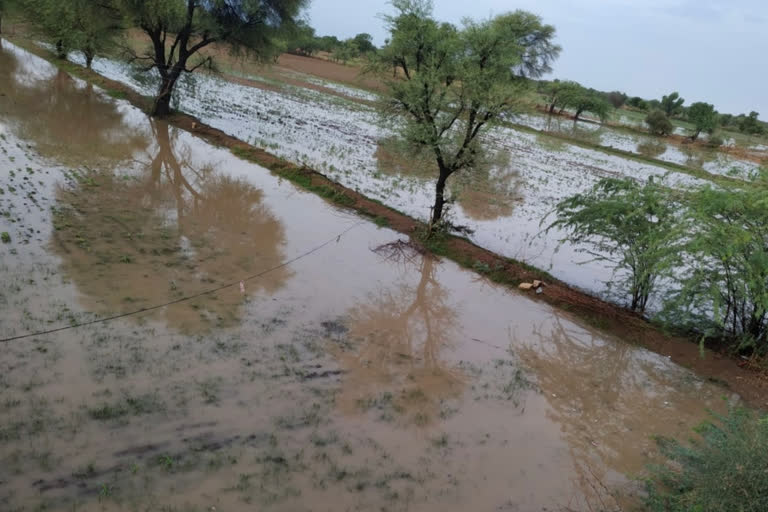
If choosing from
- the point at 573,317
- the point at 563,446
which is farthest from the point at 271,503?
the point at 573,317

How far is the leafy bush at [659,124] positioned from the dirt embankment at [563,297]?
1782 inches

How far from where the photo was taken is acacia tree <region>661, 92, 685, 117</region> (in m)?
69.2

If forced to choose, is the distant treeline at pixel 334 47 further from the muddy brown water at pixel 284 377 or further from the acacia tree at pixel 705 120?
the muddy brown water at pixel 284 377

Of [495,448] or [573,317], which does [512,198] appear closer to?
[573,317]

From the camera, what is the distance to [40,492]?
4.70 metres

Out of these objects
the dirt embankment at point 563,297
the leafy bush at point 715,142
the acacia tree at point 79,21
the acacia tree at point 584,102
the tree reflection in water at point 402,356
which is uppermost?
the acacia tree at point 584,102

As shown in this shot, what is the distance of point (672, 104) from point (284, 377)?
7933 centimetres

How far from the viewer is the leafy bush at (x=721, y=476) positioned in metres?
4.61

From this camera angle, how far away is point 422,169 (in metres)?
19.9

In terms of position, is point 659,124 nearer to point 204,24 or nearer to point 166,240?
point 204,24

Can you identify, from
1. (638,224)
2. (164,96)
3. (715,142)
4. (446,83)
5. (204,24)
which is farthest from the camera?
(715,142)

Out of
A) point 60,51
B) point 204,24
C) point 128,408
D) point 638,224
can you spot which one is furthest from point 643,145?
point 128,408

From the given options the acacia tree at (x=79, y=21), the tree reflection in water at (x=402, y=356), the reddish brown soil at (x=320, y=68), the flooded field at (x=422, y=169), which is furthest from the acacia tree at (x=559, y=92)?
the tree reflection in water at (x=402, y=356)

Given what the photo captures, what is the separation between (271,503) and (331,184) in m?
12.6
